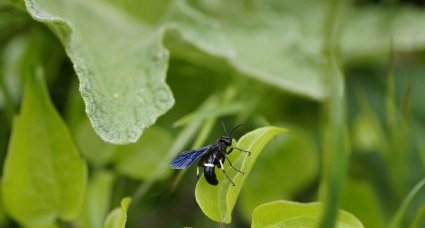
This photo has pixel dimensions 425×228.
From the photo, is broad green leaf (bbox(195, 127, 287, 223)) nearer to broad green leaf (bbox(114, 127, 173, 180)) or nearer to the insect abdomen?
the insect abdomen

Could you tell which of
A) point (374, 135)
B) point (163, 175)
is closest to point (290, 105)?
point (374, 135)

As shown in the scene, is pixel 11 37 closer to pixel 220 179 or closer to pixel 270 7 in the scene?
pixel 270 7

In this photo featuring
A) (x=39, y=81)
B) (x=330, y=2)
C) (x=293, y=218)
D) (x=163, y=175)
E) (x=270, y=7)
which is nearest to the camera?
(x=293, y=218)

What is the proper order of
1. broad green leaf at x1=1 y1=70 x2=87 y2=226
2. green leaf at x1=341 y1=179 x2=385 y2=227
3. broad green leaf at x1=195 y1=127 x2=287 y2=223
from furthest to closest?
green leaf at x1=341 y1=179 x2=385 y2=227 < broad green leaf at x1=1 y1=70 x2=87 y2=226 < broad green leaf at x1=195 y1=127 x2=287 y2=223

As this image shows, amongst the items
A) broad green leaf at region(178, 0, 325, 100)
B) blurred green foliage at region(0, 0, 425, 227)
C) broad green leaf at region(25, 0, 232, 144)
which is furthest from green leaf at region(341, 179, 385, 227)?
broad green leaf at region(25, 0, 232, 144)

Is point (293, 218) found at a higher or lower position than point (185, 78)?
higher
